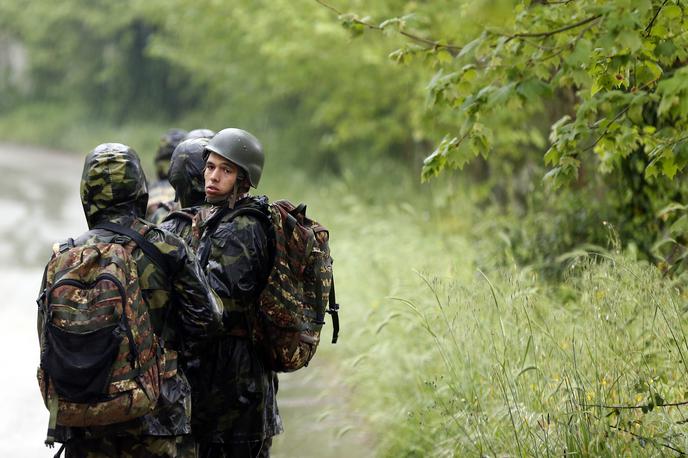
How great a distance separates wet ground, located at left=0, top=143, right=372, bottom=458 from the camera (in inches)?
298

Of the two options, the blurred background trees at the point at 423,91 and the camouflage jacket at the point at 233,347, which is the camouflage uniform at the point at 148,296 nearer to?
the camouflage jacket at the point at 233,347

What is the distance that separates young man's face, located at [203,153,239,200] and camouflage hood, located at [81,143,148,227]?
2.16 feet

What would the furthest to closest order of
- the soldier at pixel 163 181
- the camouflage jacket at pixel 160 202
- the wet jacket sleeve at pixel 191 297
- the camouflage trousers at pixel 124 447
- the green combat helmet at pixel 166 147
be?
the green combat helmet at pixel 166 147 < the soldier at pixel 163 181 < the camouflage jacket at pixel 160 202 < the wet jacket sleeve at pixel 191 297 < the camouflage trousers at pixel 124 447

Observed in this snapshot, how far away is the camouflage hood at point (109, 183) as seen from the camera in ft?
13.8

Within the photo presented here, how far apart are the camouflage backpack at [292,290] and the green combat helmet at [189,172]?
0.75 m

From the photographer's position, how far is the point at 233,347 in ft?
15.9

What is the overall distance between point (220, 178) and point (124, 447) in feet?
4.37

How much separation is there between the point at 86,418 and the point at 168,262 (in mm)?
684

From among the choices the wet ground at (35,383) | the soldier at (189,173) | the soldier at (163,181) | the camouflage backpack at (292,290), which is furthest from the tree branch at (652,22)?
the soldier at (163,181)

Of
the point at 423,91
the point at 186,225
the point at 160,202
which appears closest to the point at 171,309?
the point at 186,225

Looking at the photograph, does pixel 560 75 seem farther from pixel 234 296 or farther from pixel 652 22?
pixel 234 296

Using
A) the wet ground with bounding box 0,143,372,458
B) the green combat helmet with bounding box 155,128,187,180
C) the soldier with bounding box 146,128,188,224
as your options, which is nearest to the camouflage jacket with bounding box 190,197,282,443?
the wet ground with bounding box 0,143,372,458

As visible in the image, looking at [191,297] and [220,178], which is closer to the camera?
[191,297]

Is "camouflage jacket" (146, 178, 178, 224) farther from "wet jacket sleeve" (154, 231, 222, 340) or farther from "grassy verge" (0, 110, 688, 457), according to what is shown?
"wet jacket sleeve" (154, 231, 222, 340)
